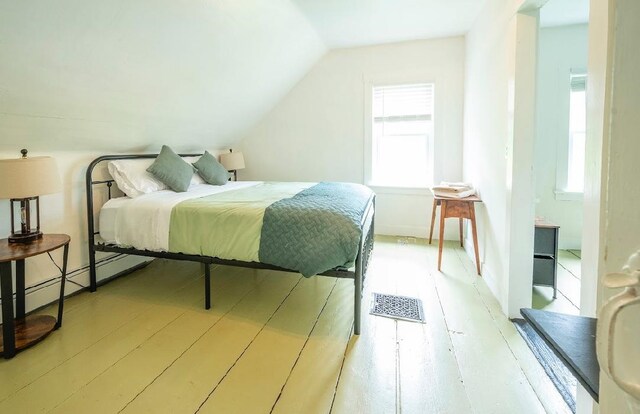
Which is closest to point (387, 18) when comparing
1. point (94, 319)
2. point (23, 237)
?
point (23, 237)

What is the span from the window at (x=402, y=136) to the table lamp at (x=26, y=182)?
343 centimetres

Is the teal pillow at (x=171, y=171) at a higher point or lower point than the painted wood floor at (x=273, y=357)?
higher

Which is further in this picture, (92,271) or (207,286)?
(92,271)

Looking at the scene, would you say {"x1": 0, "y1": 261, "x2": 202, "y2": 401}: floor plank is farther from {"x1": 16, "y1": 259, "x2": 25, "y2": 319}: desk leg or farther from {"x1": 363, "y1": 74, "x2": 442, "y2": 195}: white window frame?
{"x1": 363, "y1": 74, "x2": 442, "y2": 195}: white window frame

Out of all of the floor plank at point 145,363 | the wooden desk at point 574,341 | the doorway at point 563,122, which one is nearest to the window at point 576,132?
the doorway at point 563,122

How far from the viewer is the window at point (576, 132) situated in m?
3.60

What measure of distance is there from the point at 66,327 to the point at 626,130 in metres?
2.82

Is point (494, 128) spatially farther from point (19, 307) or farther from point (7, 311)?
point (19, 307)

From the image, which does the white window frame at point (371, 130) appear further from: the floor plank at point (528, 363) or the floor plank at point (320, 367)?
the floor plank at point (320, 367)

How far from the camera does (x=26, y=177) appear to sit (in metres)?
1.87

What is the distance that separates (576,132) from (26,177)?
16.4 ft

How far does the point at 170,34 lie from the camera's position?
2.30m

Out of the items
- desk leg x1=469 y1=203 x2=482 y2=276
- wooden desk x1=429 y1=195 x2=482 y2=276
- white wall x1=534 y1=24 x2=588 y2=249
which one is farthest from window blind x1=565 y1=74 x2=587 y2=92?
desk leg x1=469 y1=203 x2=482 y2=276

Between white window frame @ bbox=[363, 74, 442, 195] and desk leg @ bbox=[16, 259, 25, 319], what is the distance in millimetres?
3572
